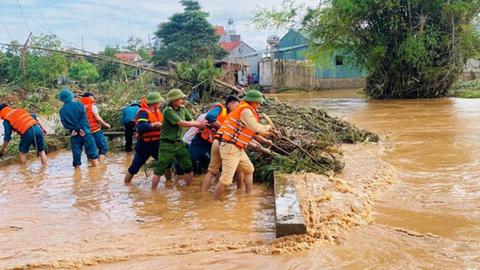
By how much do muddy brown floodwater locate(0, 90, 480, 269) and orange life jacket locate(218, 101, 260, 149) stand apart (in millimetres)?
799

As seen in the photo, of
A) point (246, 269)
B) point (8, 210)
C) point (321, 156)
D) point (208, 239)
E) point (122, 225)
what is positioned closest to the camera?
point (246, 269)

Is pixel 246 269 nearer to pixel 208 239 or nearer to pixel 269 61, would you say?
pixel 208 239

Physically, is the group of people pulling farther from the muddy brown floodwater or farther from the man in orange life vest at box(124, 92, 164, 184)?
the muddy brown floodwater

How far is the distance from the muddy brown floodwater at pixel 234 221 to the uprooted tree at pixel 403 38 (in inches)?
534

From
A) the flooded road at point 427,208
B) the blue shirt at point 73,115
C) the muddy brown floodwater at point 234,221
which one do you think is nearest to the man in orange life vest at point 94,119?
the blue shirt at point 73,115

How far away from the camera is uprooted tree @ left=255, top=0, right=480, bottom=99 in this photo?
2142cm

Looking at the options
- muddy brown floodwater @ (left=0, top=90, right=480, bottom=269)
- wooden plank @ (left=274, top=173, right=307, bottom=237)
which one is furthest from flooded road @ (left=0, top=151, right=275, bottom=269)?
wooden plank @ (left=274, top=173, right=307, bottom=237)

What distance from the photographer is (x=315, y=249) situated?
4.56 m

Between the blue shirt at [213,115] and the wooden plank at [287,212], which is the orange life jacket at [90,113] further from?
the wooden plank at [287,212]

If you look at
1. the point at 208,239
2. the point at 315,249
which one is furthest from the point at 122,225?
the point at 315,249

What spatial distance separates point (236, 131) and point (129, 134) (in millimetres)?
4784

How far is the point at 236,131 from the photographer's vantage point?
246 inches

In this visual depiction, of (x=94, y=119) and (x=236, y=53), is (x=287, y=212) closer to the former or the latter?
(x=94, y=119)

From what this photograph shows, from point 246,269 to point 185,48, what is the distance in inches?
1471
